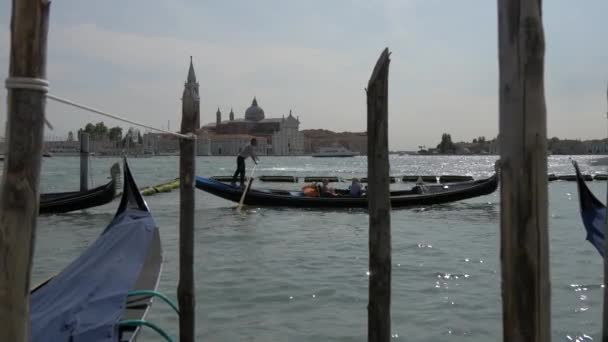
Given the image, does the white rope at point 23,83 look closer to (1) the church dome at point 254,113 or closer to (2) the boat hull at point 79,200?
(2) the boat hull at point 79,200

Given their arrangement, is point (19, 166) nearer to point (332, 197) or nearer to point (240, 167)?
point (332, 197)

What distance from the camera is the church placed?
65.1m

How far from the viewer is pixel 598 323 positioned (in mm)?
3080

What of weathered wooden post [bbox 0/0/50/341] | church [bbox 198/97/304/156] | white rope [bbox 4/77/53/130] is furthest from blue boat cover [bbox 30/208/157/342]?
church [bbox 198/97/304/156]

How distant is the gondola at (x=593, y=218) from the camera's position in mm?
3400

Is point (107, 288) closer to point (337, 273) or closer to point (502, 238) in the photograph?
point (502, 238)

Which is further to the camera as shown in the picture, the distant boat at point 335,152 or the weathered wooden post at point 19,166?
the distant boat at point 335,152

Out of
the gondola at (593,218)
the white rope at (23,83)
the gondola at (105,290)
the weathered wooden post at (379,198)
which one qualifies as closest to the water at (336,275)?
the gondola at (593,218)

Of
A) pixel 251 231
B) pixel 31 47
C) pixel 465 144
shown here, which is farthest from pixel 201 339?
pixel 465 144

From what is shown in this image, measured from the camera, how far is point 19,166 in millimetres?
1173

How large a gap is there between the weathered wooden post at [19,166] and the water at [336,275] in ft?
5.64

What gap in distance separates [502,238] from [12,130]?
41.9 inches

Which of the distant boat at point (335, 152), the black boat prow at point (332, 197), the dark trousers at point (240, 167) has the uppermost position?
the distant boat at point (335, 152)

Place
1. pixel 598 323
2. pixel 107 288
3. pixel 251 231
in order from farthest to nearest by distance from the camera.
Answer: pixel 251 231, pixel 598 323, pixel 107 288
